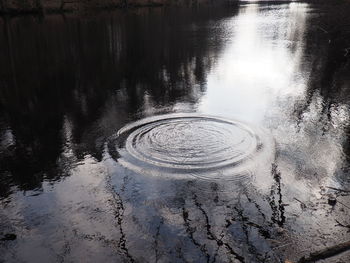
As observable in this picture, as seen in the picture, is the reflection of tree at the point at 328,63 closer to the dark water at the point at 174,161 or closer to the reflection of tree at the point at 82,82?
the dark water at the point at 174,161

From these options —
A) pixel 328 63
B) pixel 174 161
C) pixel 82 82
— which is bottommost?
pixel 82 82

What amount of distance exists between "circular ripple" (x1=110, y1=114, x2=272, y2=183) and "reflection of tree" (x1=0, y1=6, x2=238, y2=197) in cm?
75

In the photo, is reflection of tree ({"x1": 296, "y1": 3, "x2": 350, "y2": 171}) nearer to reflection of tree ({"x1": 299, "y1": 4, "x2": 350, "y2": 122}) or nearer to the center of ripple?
reflection of tree ({"x1": 299, "y1": 4, "x2": 350, "y2": 122})

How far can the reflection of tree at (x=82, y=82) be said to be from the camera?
9094 mm

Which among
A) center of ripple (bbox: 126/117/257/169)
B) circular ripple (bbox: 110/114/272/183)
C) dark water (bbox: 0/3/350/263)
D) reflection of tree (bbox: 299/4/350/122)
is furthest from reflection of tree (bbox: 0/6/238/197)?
reflection of tree (bbox: 299/4/350/122)

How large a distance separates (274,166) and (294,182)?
662 millimetres

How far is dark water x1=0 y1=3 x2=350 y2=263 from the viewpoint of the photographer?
5.74 metres

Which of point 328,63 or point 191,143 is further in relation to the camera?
point 328,63

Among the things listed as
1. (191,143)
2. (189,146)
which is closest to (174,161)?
(189,146)

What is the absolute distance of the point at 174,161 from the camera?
7.98m

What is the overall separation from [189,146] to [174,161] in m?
0.71

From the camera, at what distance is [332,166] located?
780 cm

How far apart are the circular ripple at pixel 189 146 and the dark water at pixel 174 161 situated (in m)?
0.04

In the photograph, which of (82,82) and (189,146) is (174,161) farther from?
(82,82)
